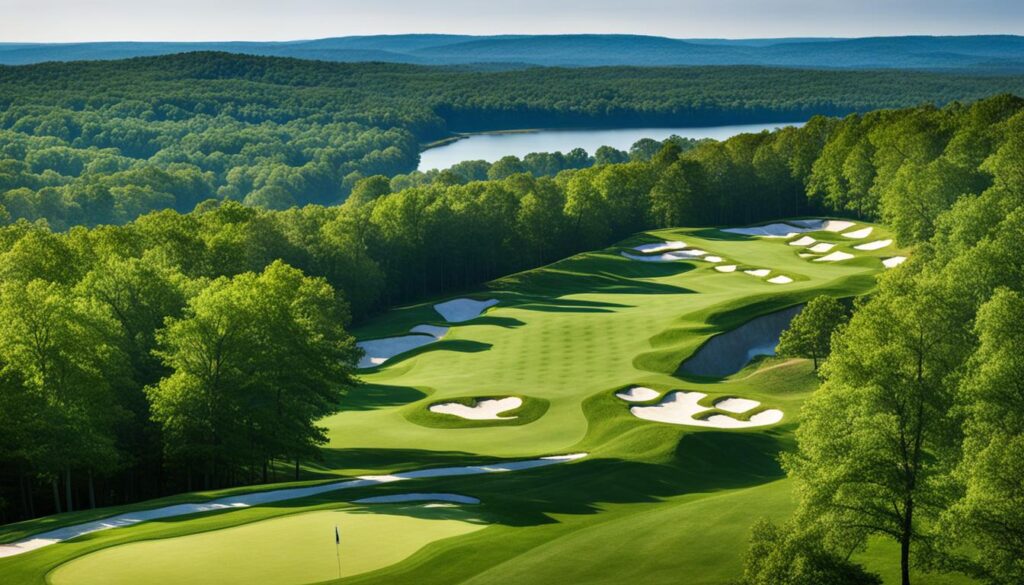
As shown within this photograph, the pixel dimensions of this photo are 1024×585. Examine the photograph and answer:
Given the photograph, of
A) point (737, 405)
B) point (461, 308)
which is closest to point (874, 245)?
point (461, 308)

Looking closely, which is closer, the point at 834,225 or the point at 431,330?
the point at 431,330

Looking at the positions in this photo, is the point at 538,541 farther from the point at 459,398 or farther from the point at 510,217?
the point at 510,217

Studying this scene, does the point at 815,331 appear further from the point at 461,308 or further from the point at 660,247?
the point at 660,247

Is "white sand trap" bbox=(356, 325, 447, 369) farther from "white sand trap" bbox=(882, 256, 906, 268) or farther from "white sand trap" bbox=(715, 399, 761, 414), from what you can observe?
"white sand trap" bbox=(882, 256, 906, 268)

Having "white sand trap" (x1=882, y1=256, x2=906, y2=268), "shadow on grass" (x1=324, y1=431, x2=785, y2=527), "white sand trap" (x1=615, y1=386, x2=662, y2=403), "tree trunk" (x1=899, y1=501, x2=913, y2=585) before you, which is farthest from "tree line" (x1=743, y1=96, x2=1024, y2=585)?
"white sand trap" (x1=882, y1=256, x2=906, y2=268)

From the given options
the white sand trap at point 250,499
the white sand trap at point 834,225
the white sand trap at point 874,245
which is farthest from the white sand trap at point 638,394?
the white sand trap at point 834,225

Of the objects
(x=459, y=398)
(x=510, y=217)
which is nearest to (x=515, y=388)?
(x=459, y=398)
